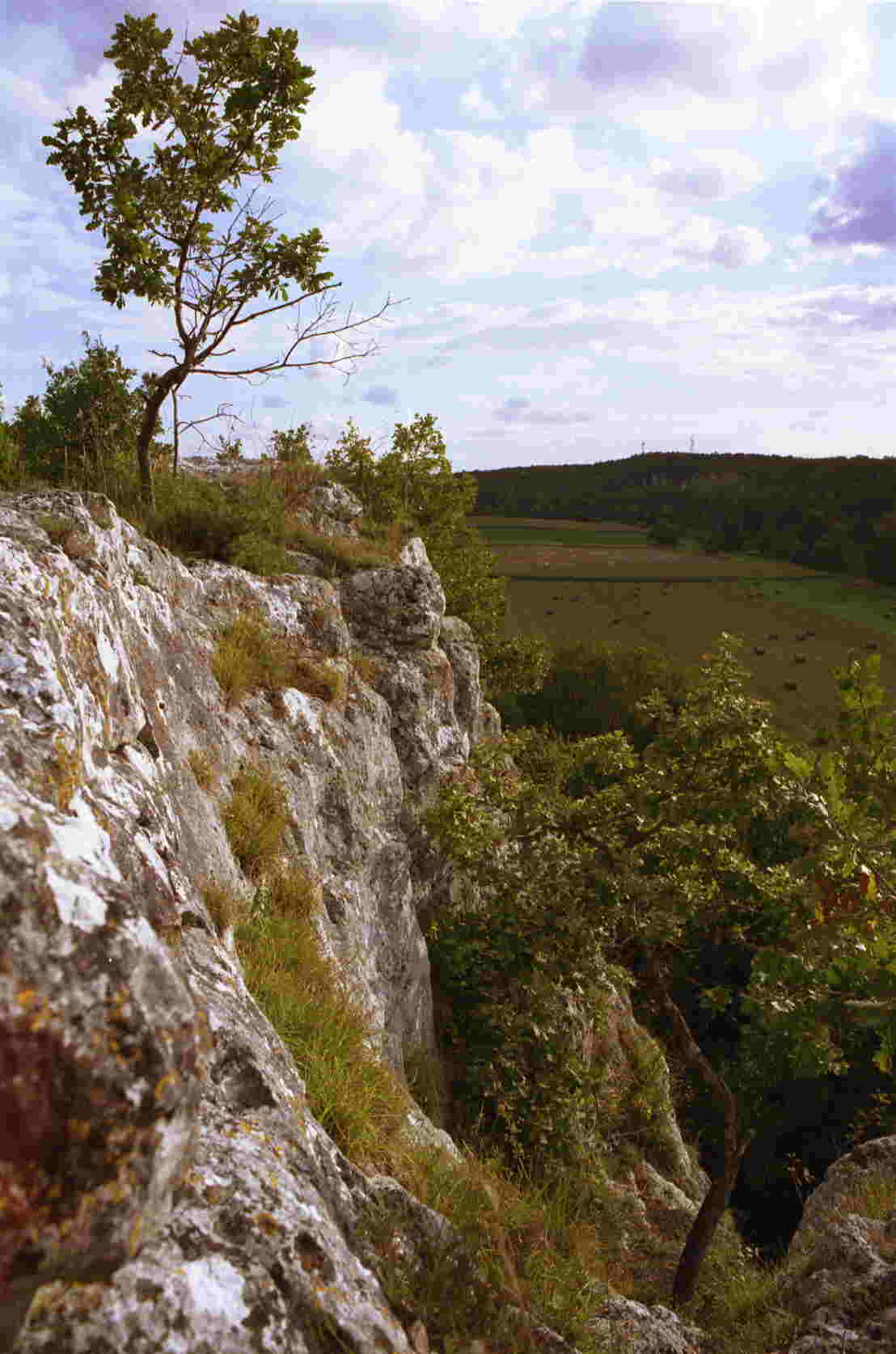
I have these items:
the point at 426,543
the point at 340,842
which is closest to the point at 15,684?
the point at 340,842

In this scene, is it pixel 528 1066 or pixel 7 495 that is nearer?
pixel 7 495

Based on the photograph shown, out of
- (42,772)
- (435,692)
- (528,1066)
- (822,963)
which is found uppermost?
(42,772)

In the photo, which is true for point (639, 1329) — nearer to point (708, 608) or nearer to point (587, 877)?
point (587, 877)

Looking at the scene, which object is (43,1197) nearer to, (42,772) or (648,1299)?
(42,772)

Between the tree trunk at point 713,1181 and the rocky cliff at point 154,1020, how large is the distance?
469 centimetres

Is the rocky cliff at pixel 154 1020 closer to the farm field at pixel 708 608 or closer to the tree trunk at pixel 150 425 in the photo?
the tree trunk at pixel 150 425

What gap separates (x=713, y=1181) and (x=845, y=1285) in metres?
5.68

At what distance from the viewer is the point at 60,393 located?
1329cm

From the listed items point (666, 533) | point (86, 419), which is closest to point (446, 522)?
point (86, 419)

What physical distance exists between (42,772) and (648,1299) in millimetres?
10330

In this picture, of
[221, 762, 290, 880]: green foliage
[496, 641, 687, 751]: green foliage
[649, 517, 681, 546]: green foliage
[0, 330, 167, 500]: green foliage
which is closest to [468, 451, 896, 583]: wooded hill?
[649, 517, 681, 546]: green foliage

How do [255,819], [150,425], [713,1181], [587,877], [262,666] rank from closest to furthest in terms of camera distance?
[255,819], [262,666], [150,425], [587,877], [713,1181]

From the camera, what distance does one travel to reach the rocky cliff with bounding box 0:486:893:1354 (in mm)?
1880

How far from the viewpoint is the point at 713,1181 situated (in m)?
11.5
